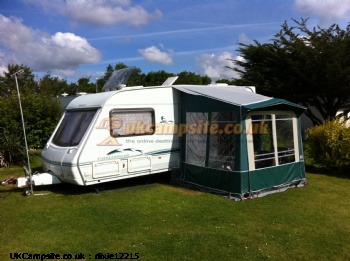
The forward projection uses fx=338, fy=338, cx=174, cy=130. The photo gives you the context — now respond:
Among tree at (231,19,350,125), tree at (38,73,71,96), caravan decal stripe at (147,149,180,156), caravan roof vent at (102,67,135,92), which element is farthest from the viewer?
tree at (38,73,71,96)

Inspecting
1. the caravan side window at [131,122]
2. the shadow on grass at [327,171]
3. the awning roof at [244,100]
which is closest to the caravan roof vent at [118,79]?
the caravan side window at [131,122]

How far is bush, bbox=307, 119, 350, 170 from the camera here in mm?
9445

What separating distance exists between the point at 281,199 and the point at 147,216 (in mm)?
2938

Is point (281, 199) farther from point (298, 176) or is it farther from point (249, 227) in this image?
point (249, 227)

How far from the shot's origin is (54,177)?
7734mm

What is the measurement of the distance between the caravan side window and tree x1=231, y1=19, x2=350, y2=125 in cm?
1109

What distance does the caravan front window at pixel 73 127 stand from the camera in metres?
7.66

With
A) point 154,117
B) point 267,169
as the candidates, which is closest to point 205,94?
point 154,117

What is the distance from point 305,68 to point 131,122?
11.8m

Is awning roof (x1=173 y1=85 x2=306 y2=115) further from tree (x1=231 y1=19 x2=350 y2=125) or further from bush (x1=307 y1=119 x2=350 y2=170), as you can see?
tree (x1=231 y1=19 x2=350 y2=125)

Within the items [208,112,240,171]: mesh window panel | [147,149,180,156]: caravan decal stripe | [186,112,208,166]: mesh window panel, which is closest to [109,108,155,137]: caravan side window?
[147,149,180,156]: caravan decal stripe

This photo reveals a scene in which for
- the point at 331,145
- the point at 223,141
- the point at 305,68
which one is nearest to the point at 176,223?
the point at 223,141

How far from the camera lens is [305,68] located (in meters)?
16.7

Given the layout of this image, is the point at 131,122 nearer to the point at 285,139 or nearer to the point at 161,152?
the point at 161,152
